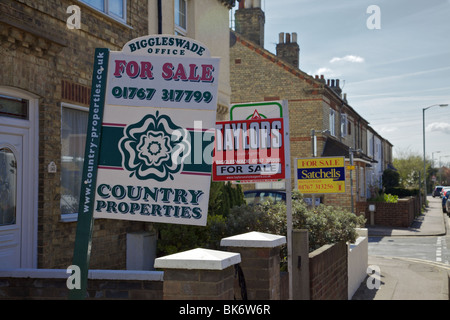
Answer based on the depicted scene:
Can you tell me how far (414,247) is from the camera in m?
19.0

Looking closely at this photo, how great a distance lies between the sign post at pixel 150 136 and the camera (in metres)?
3.94

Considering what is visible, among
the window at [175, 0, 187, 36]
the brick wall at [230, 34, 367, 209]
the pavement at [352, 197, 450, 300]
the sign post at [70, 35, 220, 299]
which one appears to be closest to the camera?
the sign post at [70, 35, 220, 299]

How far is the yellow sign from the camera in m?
11.9

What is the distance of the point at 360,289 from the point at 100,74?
8413 mm

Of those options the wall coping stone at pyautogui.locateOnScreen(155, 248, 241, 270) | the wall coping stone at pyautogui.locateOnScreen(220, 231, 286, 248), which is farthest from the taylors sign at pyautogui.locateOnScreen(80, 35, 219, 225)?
the wall coping stone at pyautogui.locateOnScreen(220, 231, 286, 248)

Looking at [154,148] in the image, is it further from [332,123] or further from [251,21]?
[251,21]

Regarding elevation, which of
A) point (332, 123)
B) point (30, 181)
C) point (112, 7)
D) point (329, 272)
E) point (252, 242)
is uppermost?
point (332, 123)

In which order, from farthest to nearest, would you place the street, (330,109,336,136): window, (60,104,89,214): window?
(330,109,336,136): window → the street → (60,104,89,214): window

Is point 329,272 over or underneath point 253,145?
underneath

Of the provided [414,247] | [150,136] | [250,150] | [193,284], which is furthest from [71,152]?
[414,247]

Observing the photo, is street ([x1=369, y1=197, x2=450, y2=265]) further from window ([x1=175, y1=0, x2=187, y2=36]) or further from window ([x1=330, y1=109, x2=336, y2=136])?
window ([x1=175, y1=0, x2=187, y2=36])

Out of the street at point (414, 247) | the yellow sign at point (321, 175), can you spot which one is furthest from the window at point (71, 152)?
the street at point (414, 247)

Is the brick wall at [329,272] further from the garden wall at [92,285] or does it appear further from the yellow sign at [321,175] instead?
the yellow sign at [321,175]

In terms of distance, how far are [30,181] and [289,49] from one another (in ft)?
89.2
